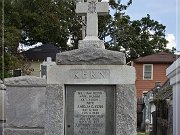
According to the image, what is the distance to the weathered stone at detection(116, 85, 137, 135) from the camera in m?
7.30

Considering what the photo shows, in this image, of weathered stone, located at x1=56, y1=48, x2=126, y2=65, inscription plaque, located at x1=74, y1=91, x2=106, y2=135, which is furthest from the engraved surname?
inscription plaque, located at x1=74, y1=91, x2=106, y2=135

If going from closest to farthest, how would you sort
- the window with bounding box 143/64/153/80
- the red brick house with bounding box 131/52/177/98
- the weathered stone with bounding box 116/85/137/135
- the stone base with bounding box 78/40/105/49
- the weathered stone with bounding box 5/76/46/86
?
1. the weathered stone with bounding box 116/85/137/135
2. the stone base with bounding box 78/40/105/49
3. the weathered stone with bounding box 5/76/46/86
4. the red brick house with bounding box 131/52/177/98
5. the window with bounding box 143/64/153/80

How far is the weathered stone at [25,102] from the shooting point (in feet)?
29.8

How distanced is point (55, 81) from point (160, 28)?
47.6 m

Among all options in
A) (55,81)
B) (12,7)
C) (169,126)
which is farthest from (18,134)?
(12,7)

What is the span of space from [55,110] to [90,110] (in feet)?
1.81

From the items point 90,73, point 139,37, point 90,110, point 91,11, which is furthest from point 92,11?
point 139,37

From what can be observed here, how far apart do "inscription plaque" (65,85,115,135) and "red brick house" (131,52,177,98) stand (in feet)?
109

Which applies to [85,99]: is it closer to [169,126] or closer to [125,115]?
[125,115]

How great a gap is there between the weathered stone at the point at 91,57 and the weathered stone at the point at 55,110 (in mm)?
444

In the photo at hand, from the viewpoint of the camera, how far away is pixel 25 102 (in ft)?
30.1

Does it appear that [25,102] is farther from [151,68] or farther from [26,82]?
[151,68]

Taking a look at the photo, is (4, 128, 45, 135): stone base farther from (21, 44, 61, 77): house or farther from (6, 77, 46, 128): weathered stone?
(21, 44, 61, 77): house

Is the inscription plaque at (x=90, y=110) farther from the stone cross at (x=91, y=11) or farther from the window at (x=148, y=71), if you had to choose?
the window at (x=148, y=71)
